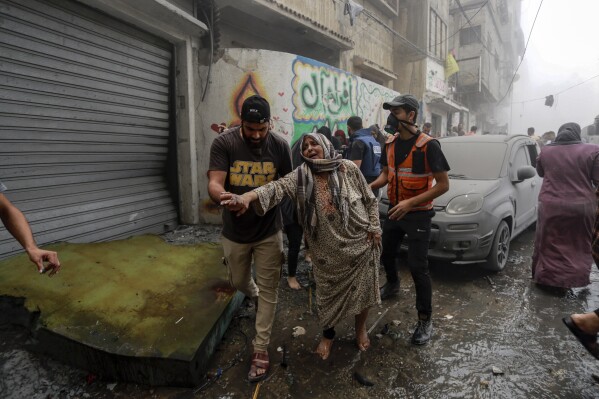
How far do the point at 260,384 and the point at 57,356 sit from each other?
1513 mm

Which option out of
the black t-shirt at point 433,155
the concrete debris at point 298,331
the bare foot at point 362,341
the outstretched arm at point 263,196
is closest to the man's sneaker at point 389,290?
the bare foot at point 362,341

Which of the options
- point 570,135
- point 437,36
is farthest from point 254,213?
point 437,36

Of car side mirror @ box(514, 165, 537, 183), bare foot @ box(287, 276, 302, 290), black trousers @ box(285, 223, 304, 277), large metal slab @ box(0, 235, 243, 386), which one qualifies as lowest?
bare foot @ box(287, 276, 302, 290)

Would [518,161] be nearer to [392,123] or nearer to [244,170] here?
[392,123]

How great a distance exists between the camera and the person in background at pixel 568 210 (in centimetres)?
356

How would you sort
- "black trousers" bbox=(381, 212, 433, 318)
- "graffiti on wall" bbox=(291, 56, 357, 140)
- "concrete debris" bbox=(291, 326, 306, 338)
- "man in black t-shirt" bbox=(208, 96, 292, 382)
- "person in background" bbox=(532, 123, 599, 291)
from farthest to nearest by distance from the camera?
"graffiti on wall" bbox=(291, 56, 357, 140)
"person in background" bbox=(532, 123, 599, 291)
"concrete debris" bbox=(291, 326, 306, 338)
"black trousers" bbox=(381, 212, 433, 318)
"man in black t-shirt" bbox=(208, 96, 292, 382)

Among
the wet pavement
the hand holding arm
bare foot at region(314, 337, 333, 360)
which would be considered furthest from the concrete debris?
the hand holding arm

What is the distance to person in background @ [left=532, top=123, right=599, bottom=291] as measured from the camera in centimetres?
356

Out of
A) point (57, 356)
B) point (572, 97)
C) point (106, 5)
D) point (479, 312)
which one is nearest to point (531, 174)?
point (479, 312)

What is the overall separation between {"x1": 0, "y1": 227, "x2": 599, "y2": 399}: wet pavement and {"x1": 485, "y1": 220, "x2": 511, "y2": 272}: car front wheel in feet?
1.99

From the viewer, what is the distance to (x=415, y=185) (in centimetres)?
275

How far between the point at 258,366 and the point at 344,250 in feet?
3.41

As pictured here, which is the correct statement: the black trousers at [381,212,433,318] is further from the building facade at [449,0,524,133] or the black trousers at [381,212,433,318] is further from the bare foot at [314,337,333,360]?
the building facade at [449,0,524,133]

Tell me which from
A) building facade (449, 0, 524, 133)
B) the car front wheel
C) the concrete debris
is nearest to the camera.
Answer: the concrete debris
